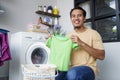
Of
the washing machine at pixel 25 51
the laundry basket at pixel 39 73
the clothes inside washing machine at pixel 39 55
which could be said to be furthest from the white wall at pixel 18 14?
the laundry basket at pixel 39 73

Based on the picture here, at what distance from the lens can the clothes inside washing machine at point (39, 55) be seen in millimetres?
2931

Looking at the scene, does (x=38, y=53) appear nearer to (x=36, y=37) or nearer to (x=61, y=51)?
(x=36, y=37)

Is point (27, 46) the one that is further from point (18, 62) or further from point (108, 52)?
point (108, 52)

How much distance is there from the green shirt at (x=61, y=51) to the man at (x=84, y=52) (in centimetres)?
7

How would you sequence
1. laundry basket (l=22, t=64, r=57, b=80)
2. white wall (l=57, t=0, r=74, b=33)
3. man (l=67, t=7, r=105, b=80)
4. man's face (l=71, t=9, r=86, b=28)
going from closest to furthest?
laundry basket (l=22, t=64, r=57, b=80)
man (l=67, t=7, r=105, b=80)
man's face (l=71, t=9, r=86, b=28)
white wall (l=57, t=0, r=74, b=33)

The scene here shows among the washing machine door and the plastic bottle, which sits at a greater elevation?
the plastic bottle

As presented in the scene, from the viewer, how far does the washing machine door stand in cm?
278

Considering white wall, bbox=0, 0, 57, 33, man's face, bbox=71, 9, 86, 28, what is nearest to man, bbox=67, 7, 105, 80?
man's face, bbox=71, 9, 86, 28

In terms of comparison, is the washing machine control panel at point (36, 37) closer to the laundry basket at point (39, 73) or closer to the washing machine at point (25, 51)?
the washing machine at point (25, 51)

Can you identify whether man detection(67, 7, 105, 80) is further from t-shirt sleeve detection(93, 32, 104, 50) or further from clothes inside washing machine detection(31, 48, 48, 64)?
clothes inside washing machine detection(31, 48, 48, 64)

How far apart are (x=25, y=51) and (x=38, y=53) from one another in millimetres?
311

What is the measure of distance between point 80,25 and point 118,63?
1031 millimetres

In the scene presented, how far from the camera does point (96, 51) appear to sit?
1710mm

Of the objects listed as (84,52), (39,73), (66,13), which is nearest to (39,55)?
(66,13)
